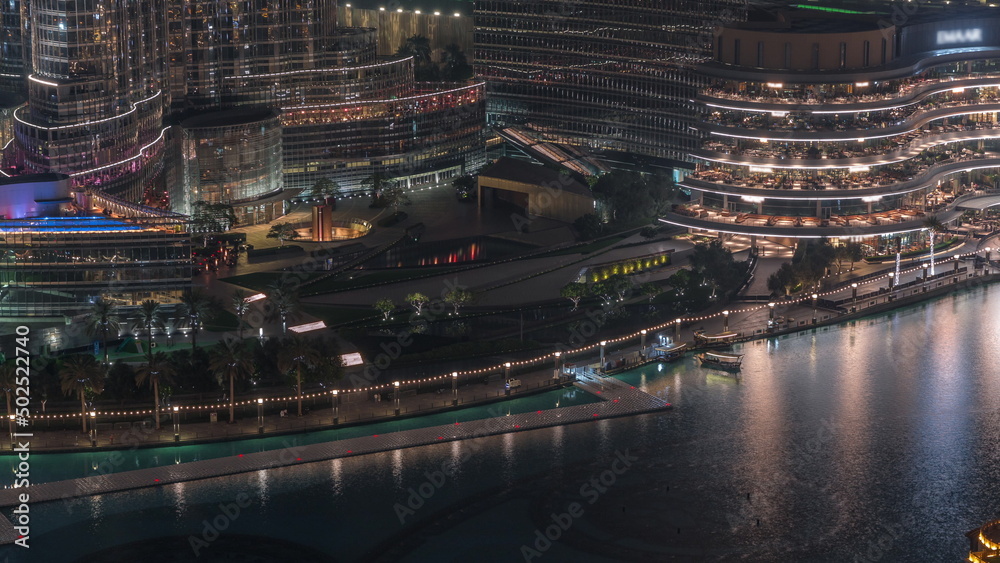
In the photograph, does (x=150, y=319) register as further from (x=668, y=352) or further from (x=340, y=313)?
(x=668, y=352)

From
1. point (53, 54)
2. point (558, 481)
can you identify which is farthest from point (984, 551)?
point (53, 54)

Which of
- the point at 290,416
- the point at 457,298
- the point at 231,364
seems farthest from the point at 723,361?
the point at 231,364

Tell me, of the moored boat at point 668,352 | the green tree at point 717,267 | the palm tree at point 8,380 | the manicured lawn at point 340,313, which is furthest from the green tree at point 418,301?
the palm tree at point 8,380

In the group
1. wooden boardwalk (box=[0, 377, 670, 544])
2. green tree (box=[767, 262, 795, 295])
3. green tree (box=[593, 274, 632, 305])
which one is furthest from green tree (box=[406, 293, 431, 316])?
green tree (box=[767, 262, 795, 295])

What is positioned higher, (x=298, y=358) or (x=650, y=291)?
(x=650, y=291)

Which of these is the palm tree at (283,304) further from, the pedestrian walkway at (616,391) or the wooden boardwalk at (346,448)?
the pedestrian walkway at (616,391)

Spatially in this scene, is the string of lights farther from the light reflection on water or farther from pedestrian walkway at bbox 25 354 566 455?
the light reflection on water

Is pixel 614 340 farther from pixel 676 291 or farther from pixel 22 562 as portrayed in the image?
pixel 22 562
